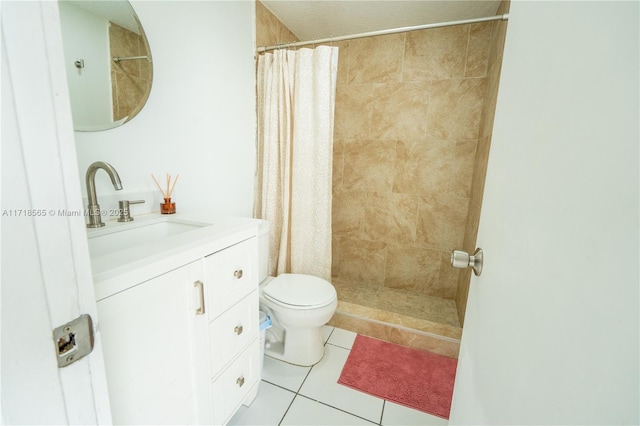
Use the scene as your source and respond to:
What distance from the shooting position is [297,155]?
176 centimetres

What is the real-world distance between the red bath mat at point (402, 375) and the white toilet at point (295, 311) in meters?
0.26

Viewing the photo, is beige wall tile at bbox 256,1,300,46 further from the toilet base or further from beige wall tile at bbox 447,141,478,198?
the toilet base

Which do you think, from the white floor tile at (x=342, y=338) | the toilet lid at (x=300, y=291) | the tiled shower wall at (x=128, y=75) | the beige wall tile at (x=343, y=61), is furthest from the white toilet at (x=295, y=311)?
the beige wall tile at (x=343, y=61)

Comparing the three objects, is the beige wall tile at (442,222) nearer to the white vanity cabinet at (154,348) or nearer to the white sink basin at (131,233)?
the white sink basin at (131,233)

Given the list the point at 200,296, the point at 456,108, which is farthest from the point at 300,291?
the point at 456,108

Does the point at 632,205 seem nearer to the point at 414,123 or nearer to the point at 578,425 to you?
the point at 578,425

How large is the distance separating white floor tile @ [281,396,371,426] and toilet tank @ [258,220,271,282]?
0.70m

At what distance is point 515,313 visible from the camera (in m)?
0.43

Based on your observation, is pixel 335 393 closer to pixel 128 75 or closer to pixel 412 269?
pixel 412 269

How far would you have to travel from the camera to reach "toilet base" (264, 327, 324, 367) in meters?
1.52

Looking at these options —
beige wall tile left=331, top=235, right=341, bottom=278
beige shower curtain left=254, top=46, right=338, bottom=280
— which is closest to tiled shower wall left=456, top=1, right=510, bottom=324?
beige shower curtain left=254, top=46, right=338, bottom=280

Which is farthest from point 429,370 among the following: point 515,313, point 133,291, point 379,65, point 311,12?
point 311,12

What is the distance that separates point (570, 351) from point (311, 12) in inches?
90.3

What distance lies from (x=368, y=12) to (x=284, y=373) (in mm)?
2488
